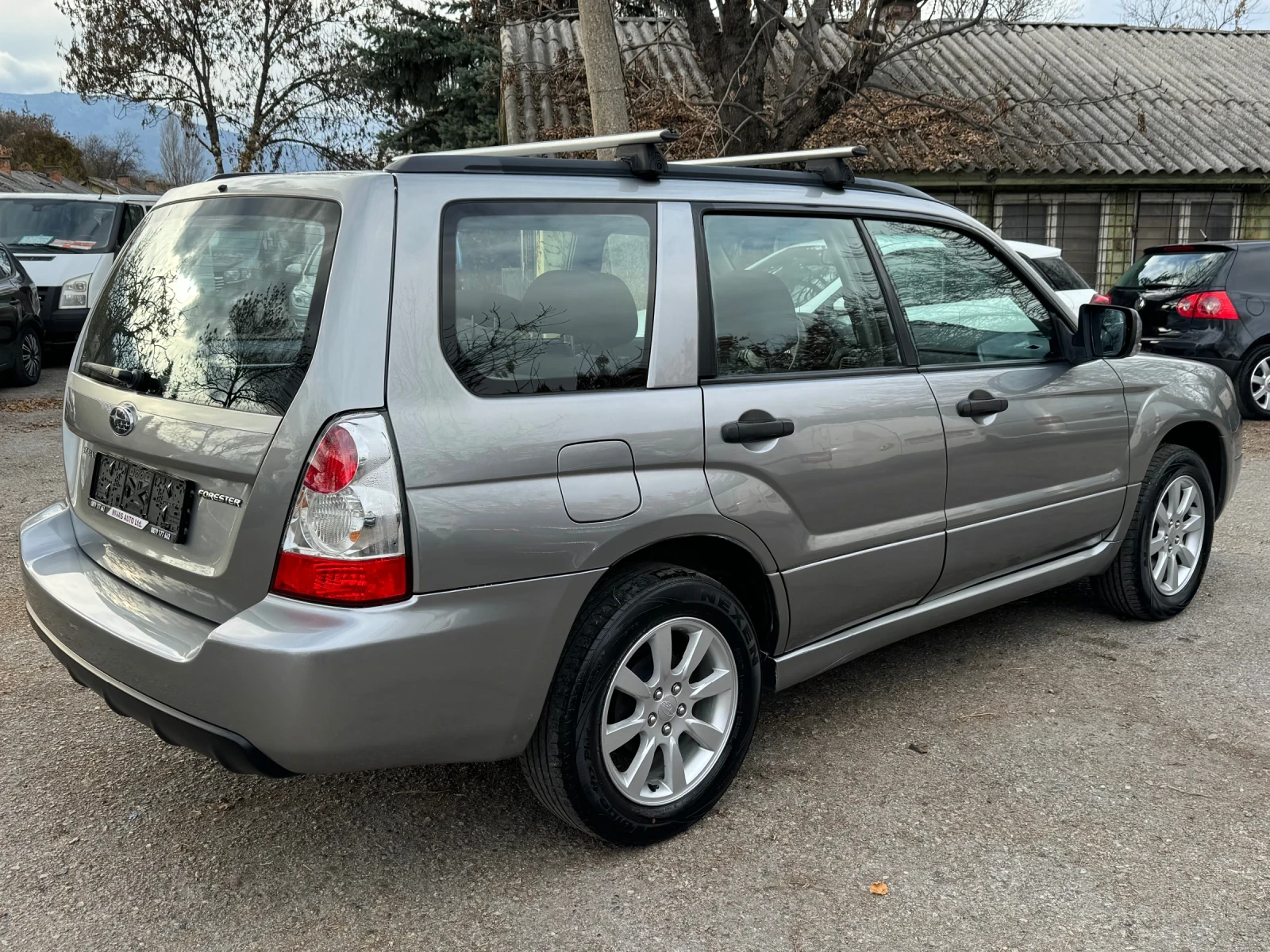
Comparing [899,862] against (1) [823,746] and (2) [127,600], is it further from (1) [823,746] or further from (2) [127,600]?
(2) [127,600]

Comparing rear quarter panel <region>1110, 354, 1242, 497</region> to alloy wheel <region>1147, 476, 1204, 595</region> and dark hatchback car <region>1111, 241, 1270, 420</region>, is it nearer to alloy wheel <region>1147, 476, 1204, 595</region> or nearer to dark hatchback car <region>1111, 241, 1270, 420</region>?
alloy wheel <region>1147, 476, 1204, 595</region>

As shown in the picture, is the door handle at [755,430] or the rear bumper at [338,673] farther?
the door handle at [755,430]

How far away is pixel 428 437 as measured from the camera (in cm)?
244

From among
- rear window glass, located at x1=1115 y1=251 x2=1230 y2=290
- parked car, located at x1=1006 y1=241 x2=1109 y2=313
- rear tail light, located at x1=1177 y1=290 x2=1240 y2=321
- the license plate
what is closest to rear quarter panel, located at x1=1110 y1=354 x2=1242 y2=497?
the license plate

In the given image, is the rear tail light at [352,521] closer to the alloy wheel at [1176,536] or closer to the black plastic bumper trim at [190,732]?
the black plastic bumper trim at [190,732]

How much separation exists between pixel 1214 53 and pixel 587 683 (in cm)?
2390

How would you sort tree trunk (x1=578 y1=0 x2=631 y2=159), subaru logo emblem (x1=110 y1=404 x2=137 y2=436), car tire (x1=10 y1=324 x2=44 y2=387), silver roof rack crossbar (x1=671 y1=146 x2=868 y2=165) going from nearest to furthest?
subaru logo emblem (x1=110 y1=404 x2=137 y2=436)
silver roof rack crossbar (x1=671 y1=146 x2=868 y2=165)
tree trunk (x1=578 y1=0 x2=631 y2=159)
car tire (x1=10 y1=324 x2=44 y2=387)

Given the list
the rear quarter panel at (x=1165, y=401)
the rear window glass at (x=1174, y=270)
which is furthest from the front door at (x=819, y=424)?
the rear window glass at (x=1174, y=270)

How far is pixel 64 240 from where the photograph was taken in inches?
Answer: 527

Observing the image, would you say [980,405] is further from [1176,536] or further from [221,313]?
[221,313]

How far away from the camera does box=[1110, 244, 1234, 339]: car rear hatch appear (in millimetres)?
10203

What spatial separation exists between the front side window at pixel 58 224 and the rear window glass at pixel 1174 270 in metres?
11.5

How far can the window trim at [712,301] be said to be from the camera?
3000 mm

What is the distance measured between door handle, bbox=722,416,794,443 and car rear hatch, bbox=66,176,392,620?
3.17ft
